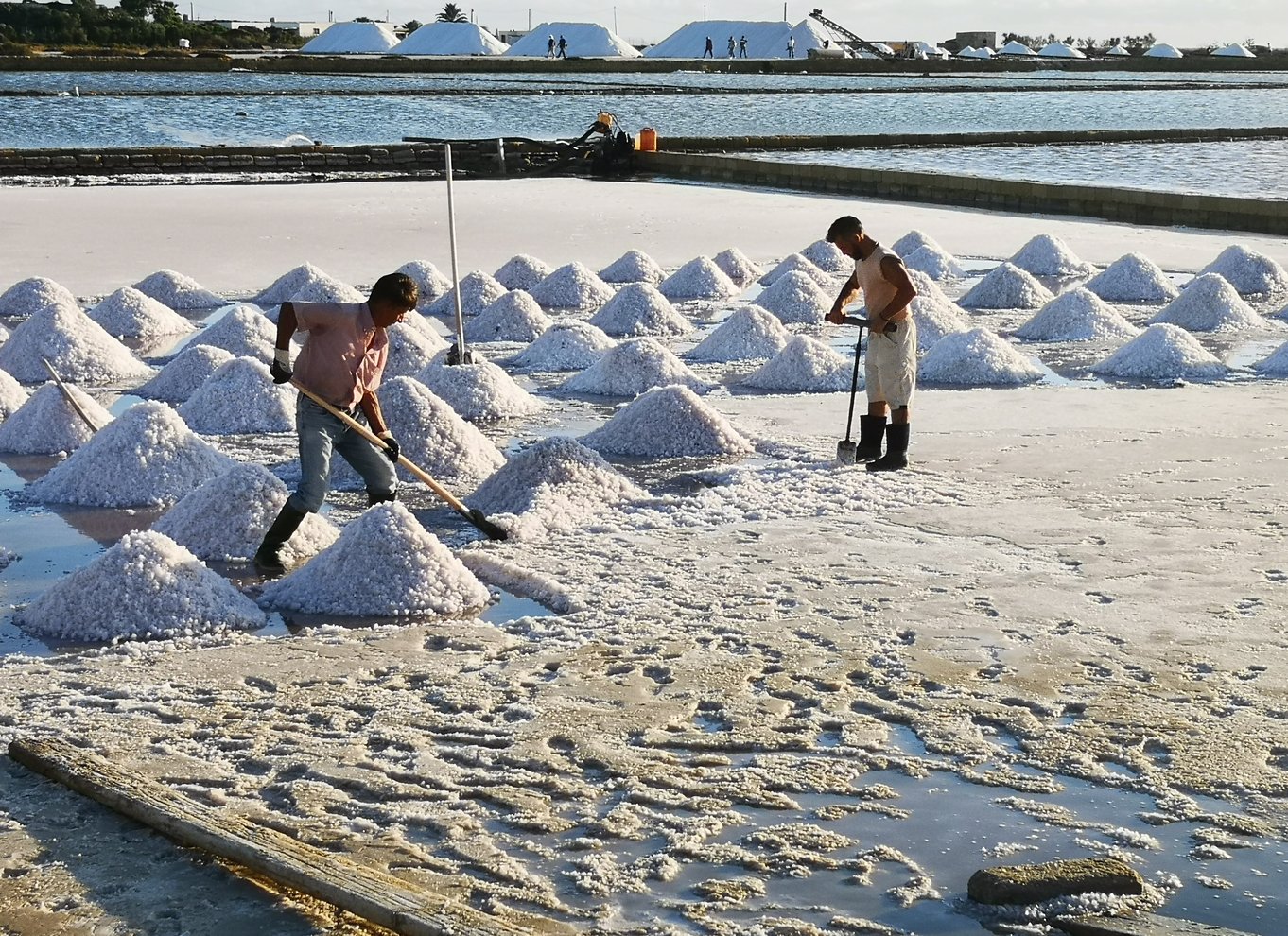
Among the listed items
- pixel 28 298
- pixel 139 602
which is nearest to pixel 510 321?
pixel 28 298

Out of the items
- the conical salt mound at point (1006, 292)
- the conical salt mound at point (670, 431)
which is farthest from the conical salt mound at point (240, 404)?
the conical salt mound at point (1006, 292)

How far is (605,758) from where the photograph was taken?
324 centimetres

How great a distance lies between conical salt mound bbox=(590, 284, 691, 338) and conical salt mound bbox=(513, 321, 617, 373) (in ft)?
2.46

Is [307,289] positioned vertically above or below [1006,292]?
above

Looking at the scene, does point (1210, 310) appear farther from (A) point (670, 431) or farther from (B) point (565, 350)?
(A) point (670, 431)

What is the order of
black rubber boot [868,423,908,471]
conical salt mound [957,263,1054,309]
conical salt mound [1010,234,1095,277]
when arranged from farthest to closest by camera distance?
conical salt mound [1010,234,1095,277] < conical salt mound [957,263,1054,309] < black rubber boot [868,423,908,471]

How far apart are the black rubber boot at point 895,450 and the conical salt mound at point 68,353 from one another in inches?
141

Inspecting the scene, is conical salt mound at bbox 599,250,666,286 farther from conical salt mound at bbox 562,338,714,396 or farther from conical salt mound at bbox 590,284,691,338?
conical salt mound at bbox 562,338,714,396

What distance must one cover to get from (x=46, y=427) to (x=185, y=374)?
3.60ft

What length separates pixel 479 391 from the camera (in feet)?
22.4

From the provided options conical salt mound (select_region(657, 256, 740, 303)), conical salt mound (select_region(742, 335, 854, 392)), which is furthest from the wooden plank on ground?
conical salt mound (select_region(657, 256, 740, 303))

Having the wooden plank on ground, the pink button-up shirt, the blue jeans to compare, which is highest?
the pink button-up shirt

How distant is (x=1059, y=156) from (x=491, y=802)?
23091 millimetres

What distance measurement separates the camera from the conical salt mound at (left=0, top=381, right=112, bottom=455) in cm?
613
